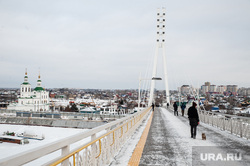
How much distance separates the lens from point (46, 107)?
101875 millimetres

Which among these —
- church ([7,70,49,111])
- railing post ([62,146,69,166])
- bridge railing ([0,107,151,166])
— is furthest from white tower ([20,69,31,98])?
railing post ([62,146,69,166])

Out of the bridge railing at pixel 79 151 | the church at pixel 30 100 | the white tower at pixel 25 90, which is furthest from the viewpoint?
the white tower at pixel 25 90

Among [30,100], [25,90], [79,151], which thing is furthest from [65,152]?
[25,90]

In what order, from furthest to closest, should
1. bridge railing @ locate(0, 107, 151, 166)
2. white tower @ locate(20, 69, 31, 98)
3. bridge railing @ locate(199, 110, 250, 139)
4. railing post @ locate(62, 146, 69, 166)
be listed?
white tower @ locate(20, 69, 31, 98) < bridge railing @ locate(199, 110, 250, 139) < railing post @ locate(62, 146, 69, 166) < bridge railing @ locate(0, 107, 151, 166)

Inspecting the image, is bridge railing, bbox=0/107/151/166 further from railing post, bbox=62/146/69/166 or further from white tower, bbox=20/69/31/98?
white tower, bbox=20/69/31/98

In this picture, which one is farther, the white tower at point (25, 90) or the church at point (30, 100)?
the white tower at point (25, 90)

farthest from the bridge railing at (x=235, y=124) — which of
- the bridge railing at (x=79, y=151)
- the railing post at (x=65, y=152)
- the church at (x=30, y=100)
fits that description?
the church at (x=30, y=100)

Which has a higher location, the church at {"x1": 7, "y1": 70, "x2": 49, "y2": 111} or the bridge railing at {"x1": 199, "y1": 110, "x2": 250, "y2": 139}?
the bridge railing at {"x1": 199, "y1": 110, "x2": 250, "y2": 139}

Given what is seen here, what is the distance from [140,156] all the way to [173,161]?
0.96 m

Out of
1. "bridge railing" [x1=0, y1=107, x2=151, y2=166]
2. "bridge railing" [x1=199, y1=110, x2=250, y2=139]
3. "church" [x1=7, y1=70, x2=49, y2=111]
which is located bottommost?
"church" [x1=7, y1=70, x2=49, y2=111]

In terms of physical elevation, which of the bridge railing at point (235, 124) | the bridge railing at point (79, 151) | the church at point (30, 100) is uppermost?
the bridge railing at point (79, 151)

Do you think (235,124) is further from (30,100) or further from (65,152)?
(30,100)

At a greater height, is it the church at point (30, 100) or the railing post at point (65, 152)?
the railing post at point (65, 152)

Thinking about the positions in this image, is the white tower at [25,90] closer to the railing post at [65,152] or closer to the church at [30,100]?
the church at [30,100]
